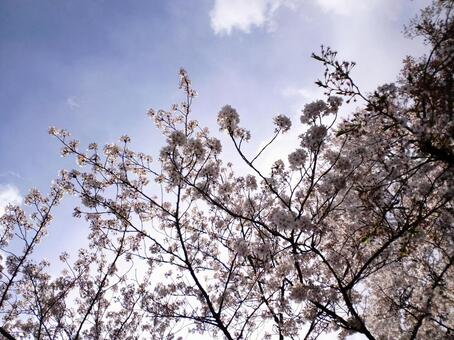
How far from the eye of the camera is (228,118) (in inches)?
235

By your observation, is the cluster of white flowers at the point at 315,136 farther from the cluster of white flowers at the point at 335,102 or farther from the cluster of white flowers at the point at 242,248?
the cluster of white flowers at the point at 242,248

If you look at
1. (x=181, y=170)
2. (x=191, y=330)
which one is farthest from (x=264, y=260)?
(x=191, y=330)

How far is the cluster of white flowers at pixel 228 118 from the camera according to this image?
5.95 metres

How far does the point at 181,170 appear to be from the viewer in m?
6.32

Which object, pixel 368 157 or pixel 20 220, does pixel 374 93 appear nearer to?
pixel 368 157

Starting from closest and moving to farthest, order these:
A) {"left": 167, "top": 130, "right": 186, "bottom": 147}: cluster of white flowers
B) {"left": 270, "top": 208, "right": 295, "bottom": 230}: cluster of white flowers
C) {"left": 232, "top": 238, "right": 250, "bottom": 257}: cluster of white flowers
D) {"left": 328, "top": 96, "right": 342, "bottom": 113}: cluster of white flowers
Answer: {"left": 270, "top": 208, "right": 295, "bottom": 230}: cluster of white flowers → {"left": 328, "top": 96, "right": 342, "bottom": 113}: cluster of white flowers → {"left": 167, "top": 130, "right": 186, "bottom": 147}: cluster of white flowers → {"left": 232, "top": 238, "right": 250, "bottom": 257}: cluster of white flowers

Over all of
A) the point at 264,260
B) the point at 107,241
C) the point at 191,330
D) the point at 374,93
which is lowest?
the point at 191,330

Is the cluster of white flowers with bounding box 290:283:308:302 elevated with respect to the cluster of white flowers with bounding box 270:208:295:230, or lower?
lower

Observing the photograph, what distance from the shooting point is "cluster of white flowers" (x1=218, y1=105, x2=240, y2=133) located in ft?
19.5

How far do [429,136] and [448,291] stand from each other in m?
7.75

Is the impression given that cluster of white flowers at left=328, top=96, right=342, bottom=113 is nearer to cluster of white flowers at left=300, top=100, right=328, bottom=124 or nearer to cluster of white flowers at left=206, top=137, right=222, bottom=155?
cluster of white flowers at left=300, top=100, right=328, bottom=124

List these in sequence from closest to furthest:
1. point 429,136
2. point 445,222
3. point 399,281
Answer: point 429,136 → point 445,222 → point 399,281

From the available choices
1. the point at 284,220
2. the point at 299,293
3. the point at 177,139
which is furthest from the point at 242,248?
the point at 177,139

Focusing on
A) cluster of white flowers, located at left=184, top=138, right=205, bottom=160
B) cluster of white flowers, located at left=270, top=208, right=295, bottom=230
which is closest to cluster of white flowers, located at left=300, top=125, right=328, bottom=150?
cluster of white flowers, located at left=270, top=208, right=295, bottom=230
